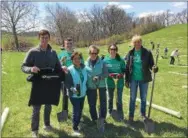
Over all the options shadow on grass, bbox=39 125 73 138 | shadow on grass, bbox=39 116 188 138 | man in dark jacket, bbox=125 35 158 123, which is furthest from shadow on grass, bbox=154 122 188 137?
shadow on grass, bbox=39 125 73 138

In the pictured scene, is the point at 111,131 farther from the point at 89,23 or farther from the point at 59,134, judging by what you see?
the point at 89,23

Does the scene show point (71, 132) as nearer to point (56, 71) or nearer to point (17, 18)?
point (56, 71)

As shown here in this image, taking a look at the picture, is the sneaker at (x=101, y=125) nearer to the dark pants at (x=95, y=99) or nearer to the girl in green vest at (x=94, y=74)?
the girl in green vest at (x=94, y=74)

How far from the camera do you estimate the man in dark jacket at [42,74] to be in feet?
19.1

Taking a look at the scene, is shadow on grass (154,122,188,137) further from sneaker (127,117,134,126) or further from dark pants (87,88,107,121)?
dark pants (87,88,107,121)

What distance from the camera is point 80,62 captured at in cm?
631

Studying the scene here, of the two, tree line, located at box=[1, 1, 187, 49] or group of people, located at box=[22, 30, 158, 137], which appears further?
tree line, located at box=[1, 1, 187, 49]

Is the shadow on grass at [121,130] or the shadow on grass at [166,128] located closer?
the shadow on grass at [121,130]

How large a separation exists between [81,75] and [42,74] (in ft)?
2.76

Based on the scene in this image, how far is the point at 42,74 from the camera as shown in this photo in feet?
19.4

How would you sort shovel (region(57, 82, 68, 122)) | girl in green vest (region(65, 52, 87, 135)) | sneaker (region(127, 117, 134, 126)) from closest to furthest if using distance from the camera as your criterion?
1. girl in green vest (region(65, 52, 87, 135))
2. sneaker (region(127, 117, 134, 126))
3. shovel (region(57, 82, 68, 122))

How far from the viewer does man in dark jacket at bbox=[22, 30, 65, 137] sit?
229 inches

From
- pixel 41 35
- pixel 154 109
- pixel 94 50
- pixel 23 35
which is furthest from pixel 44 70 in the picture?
pixel 23 35

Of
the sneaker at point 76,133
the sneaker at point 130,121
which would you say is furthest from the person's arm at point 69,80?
the sneaker at point 130,121
